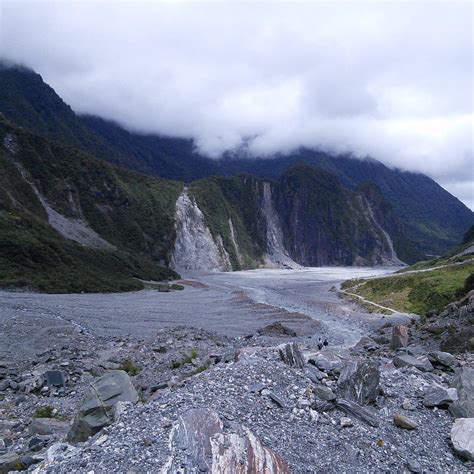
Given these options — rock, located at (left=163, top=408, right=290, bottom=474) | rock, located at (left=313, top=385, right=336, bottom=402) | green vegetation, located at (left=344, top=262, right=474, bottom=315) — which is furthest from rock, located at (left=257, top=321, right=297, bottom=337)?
rock, located at (left=163, top=408, right=290, bottom=474)

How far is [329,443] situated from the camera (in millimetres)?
9008

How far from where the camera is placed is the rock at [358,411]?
1002cm

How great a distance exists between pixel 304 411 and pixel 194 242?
147726mm

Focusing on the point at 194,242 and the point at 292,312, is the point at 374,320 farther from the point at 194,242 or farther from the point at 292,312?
the point at 194,242

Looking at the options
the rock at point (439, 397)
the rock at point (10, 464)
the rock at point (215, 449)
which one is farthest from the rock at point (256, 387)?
the rock at point (10, 464)

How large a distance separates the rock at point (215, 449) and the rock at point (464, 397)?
553 cm

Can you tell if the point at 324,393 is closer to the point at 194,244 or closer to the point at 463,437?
the point at 463,437

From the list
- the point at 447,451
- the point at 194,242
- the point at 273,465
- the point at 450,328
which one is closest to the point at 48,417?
the point at 273,465

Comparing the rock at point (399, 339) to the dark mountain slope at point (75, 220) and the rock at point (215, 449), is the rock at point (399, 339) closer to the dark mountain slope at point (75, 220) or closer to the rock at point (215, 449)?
the rock at point (215, 449)

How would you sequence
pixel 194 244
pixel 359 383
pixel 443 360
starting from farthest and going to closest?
1. pixel 194 244
2. pixel 443 360
3. pixel 359 383

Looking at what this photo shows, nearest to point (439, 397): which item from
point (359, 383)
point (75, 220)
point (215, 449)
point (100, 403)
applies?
point (359, 383)

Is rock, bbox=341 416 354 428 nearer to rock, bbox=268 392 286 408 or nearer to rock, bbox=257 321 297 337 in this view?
rock, bbox=268 392 286 408

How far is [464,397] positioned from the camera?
36.9ft

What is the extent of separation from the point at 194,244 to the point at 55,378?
138 metres
